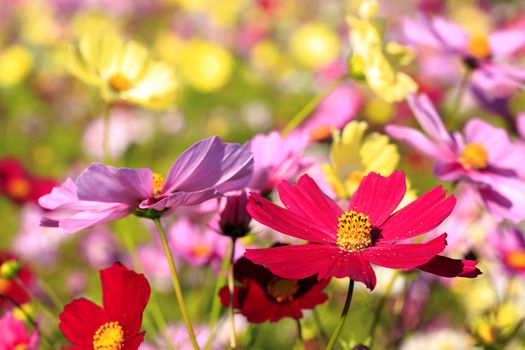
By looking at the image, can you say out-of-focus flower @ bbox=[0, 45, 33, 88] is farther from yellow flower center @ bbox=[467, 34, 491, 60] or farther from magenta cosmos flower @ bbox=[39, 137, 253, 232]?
magenta cosmos flower @ bbox=[39, 137, 253, 232]

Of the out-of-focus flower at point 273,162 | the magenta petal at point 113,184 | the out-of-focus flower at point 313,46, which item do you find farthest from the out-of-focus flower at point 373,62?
the out-of-focus flower at point 313,46

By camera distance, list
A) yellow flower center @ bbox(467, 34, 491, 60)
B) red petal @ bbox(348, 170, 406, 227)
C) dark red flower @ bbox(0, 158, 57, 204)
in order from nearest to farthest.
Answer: red petal @ bbox(348, 170, 406, 227) < yellow flower center @ bbox(467, 34, 491, 60) < dark red flower @ bbox(0, 158, 57, 204)

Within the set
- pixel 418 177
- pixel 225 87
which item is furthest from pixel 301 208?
pixel 225 87

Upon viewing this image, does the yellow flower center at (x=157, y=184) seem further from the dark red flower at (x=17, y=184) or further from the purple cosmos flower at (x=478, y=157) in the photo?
the dark red flower at (x=17, y=184)

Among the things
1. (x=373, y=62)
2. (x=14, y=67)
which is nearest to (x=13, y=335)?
(x=373, y=62)

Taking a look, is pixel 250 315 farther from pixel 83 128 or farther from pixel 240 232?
pixel 83 128

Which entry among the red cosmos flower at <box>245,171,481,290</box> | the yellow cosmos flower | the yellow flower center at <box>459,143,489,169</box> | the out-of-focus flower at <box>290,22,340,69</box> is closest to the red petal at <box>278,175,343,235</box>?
the red cosmos flower at <box>245,171,481,290</box>

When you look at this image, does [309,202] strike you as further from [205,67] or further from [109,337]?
[205,67]
